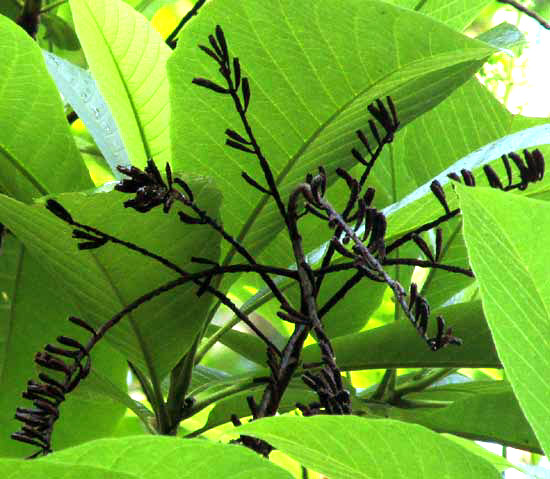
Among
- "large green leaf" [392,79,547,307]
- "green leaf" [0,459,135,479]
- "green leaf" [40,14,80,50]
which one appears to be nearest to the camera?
"green leaf" [0,459,135,479]

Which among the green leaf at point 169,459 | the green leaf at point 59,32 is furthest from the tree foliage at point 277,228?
the green leaf at point 59,32

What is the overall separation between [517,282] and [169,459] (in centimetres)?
17

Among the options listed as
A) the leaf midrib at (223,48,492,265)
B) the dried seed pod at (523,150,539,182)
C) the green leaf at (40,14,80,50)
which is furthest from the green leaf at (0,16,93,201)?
the green leaf at (40,14,80,50)

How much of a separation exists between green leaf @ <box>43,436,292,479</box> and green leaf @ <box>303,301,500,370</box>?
0.34m

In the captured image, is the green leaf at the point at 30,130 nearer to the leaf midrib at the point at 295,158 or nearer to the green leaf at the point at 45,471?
the leaf midrib at the point at 295,158

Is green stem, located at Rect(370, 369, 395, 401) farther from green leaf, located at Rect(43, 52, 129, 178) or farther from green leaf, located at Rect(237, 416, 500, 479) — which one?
green leaf, located at Rect(237, 416, 500, 479)

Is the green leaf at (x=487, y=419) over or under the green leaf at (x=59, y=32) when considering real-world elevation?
under

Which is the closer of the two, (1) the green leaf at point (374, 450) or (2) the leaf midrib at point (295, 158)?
(1) the green leaf at point (374, 450)

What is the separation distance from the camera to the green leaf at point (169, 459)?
1.05 feet

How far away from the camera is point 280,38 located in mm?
581

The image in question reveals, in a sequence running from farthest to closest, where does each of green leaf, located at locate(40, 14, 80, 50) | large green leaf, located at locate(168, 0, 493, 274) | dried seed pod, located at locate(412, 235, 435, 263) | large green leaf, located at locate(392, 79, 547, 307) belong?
green leaf, located at locate(40, 14, 80, 50), large green leaf, located at locate(392, 79, 547, 307), large green leaf, located at locate(168, 0, 493, 274), dried seed pod, located at locate(412, 235, 435, 263)

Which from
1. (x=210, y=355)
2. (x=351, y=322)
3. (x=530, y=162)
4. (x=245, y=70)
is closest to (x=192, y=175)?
(x=245, y=70)

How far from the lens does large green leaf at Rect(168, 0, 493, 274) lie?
54cm

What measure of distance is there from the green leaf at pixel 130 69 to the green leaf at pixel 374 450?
37 cm
